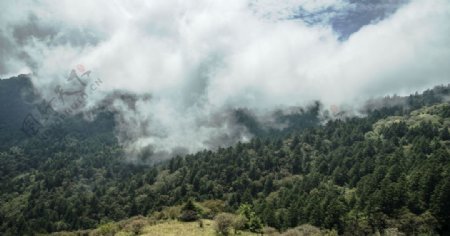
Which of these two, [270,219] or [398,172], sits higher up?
[398,172]

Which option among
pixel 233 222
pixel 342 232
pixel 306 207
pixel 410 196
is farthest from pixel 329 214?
pixel 233 222

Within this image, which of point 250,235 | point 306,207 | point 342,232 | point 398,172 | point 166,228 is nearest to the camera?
point 250,235

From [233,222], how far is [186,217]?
105ft

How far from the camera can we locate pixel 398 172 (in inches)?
7766

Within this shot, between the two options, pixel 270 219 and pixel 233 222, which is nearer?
pixel 233 222

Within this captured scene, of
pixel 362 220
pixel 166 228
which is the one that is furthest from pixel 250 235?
pixel 362 220

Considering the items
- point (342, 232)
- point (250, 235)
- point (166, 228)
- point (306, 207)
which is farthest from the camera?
point (306, 207)

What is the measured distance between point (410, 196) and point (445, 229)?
1977cm

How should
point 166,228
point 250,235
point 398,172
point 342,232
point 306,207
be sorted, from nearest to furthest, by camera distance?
1. point 250,235
2. point 166,228
3. point 342,232
4. point 306,207
5. point 398,172

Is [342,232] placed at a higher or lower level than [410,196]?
lower

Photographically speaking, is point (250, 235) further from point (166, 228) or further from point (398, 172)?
point (398, 172)

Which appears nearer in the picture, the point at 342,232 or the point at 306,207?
the point at 342,232

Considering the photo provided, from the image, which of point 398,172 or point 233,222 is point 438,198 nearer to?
point 398,172

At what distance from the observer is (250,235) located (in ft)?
424
